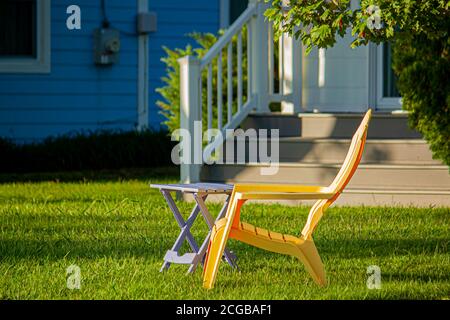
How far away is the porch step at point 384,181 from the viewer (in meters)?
10.7

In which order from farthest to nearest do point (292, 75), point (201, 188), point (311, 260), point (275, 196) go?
point (292, 75) → point (201, 188) → point (311, 260) → point (275, 196)

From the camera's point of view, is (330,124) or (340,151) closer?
(340,151)

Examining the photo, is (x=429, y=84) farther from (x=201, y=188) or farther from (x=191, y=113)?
(x=201, y=188)

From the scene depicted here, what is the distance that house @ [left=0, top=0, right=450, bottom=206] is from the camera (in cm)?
1126

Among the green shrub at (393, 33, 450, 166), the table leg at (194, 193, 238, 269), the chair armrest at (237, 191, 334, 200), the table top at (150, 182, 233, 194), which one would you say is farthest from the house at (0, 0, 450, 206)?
the chair armrest at (237, 191, 334, 200)

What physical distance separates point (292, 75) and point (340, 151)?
1345mm

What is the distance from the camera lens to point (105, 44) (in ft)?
51.6

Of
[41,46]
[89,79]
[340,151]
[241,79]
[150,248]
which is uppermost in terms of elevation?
[41,46]

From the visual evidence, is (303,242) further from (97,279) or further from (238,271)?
(97,279)

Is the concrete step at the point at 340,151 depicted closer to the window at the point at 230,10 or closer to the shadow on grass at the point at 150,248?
the shadow on grass at the point at 150,248

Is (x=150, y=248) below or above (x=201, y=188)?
below

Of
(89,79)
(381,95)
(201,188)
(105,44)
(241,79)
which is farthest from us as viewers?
(89,79)

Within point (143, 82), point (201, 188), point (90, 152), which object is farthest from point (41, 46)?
point (201, 188)
